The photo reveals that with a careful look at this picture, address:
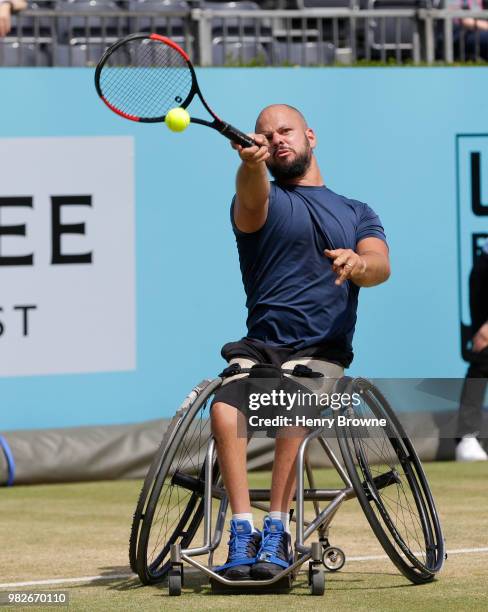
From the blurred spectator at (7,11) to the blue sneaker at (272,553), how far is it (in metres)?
6.40

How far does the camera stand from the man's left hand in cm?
467

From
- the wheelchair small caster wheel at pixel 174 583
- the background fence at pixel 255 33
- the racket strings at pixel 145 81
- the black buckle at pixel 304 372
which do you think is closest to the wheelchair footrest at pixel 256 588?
the wheelchair small caster wheel at pixel 174 583

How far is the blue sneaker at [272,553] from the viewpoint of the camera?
4.70 meters

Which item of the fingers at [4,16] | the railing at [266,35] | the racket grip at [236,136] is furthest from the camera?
the railing at [266,35]

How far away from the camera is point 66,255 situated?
1000 centimetres

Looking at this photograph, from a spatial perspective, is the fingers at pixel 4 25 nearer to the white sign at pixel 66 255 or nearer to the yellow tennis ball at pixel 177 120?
the white sign at pixel 66 255

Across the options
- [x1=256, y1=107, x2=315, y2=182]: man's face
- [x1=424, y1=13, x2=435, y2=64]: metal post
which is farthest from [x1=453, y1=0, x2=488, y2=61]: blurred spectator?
[x1=256, y1=107, x2=315, y2=182]: man's face

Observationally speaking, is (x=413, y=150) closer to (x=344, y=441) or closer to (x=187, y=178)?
(x=187, y=178)

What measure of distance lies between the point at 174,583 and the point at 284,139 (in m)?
1.70

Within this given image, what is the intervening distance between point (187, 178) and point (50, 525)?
12.9 feet

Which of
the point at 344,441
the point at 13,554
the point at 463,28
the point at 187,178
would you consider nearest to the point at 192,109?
the point at 187,178

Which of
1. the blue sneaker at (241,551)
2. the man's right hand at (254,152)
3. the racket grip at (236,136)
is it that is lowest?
the blue sneaker at (241,551)

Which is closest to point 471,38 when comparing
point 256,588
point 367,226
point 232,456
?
point 367,226

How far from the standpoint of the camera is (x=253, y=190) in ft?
16.0
